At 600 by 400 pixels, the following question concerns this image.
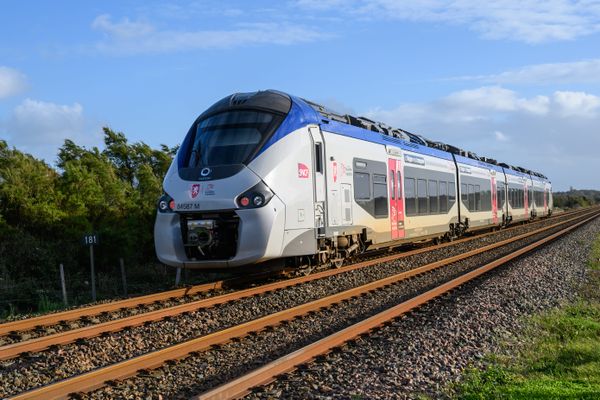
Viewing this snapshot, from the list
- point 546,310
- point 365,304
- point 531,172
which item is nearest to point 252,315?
point 365,304

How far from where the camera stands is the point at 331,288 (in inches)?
453

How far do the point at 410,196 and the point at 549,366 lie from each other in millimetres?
10800

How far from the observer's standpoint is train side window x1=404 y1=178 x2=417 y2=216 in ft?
54.0

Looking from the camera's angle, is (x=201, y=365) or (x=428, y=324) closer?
(x=201, y=365)

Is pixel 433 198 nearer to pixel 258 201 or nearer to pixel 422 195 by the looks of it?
pixel 422 195

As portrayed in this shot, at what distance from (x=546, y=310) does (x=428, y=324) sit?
8.00 ft

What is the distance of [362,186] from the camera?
44.7 ft

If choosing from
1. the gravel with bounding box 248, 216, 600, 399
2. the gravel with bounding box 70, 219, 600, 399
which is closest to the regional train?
the gravel with bounding box 70, 219, 600, 399

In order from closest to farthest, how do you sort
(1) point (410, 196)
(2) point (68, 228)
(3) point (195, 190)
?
(3) point (195, 190)
(1) point (410, 196)
(2) point (68, 228)

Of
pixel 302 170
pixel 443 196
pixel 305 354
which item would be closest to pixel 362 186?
pixel 302 170

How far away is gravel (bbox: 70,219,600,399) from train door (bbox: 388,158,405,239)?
601 centimetres

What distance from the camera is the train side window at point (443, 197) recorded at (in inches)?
778

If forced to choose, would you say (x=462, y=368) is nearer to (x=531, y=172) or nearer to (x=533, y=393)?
(x=533, y=393)

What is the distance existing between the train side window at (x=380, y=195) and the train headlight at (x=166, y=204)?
17.6 feet
